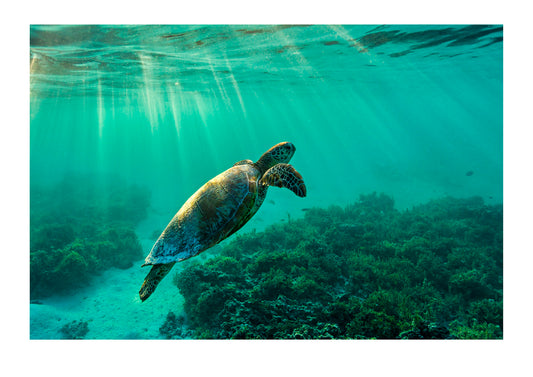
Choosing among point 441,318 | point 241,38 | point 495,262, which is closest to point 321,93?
point 241,38

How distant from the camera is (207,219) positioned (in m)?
3.56

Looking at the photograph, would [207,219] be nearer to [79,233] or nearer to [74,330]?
[74,330]

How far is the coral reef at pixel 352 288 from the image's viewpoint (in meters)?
4.52

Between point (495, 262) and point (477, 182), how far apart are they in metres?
25.9

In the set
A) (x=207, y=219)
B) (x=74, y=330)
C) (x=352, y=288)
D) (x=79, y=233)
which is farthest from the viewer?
(x=79, y=233)

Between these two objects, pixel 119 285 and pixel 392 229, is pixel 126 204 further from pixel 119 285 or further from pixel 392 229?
pixel 392 229

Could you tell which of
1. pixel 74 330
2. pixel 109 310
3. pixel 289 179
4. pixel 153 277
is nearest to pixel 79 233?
pixel 109 310

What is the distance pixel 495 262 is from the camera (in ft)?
24.6

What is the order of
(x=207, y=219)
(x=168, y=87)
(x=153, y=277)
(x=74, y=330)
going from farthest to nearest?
(x=168, y=87), (x=74, y=330), (x=153, y=277), (x=207, y=219)

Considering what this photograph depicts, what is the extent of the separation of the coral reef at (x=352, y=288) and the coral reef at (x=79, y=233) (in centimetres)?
394

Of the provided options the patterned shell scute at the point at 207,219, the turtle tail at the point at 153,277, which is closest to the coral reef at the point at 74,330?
the turtle tail at the point at 153,277

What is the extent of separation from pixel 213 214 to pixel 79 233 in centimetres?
1173

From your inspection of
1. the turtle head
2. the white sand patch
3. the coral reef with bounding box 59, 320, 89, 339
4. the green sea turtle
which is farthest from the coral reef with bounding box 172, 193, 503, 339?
the turtle head

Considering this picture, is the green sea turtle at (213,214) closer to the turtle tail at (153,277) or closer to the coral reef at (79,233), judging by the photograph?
the turtle tail at (153,277)
